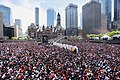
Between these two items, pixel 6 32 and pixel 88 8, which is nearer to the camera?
pixel 6 32

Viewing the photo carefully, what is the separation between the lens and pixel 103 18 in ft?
648

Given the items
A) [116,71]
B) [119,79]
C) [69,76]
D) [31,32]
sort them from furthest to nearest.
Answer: [31,32], [116,71], [69,76], [119,79]

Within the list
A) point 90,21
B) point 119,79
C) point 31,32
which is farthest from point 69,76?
point 90,21

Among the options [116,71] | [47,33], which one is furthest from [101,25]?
[116,71]

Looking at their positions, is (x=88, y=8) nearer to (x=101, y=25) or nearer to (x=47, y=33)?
(x=101, y=25)

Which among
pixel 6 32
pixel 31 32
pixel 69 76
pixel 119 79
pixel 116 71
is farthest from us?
pixel 31 32

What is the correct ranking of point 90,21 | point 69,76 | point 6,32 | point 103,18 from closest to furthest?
point 69,76, point 6,32, point 90,21, point 103,18

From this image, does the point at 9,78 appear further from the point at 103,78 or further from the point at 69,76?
the point at 103,78

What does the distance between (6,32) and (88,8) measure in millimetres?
92291

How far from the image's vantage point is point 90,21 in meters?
183

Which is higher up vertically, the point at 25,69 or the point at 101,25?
the point at 101,25

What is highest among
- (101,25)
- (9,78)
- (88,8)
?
(88,8)

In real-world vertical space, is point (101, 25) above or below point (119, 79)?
above

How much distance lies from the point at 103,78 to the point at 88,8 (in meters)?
176
